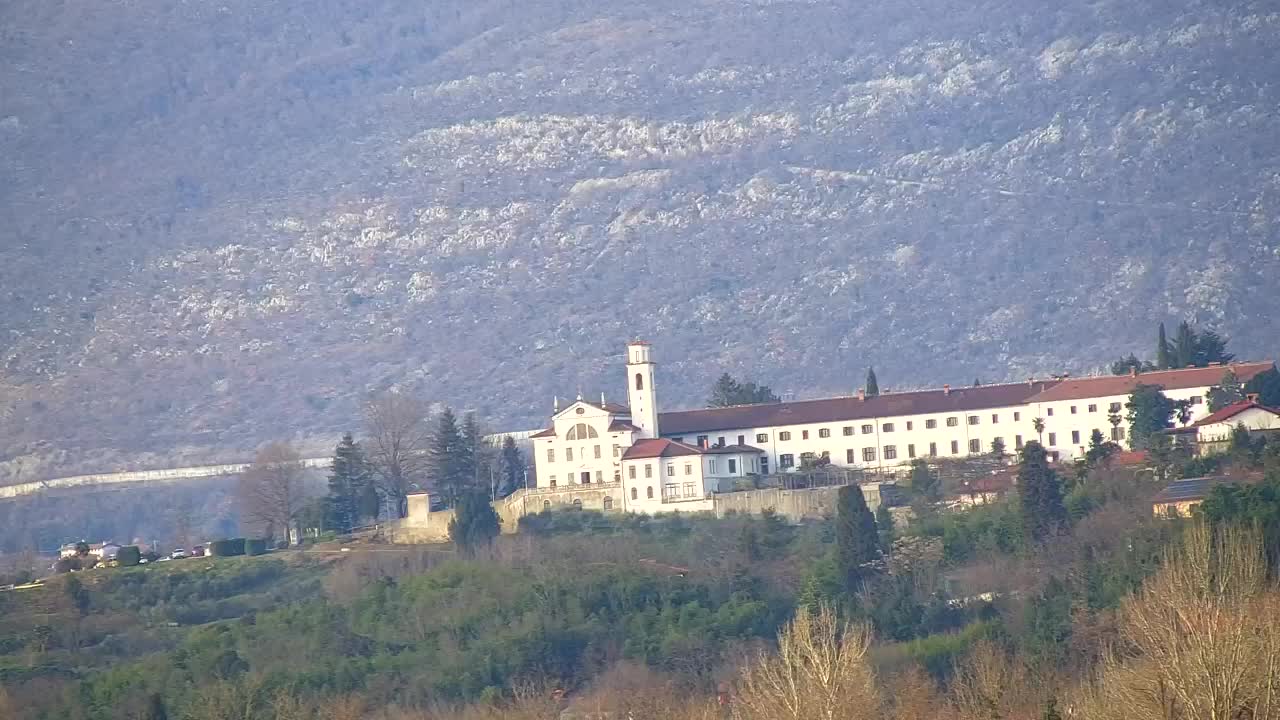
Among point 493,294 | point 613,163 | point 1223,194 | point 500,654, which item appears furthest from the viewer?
point 613,163

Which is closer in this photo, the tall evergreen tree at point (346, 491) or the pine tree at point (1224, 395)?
the pine tree at point (1224, 395)

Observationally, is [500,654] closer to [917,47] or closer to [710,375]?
[710,375]

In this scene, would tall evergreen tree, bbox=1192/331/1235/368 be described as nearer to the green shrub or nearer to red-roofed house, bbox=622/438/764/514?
red-roofed house, bbox=622/438/764/514

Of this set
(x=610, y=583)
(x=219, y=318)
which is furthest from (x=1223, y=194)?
(x=610, y=583)

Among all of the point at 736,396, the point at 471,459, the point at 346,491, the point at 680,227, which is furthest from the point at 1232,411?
the point at 680,227

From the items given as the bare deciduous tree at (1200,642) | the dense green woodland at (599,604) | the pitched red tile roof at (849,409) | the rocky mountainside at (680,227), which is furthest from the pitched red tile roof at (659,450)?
the rocky mountainside at (680,227)

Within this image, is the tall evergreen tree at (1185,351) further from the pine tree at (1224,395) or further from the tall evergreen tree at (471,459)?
the tall evergreen tree at (471,459)
